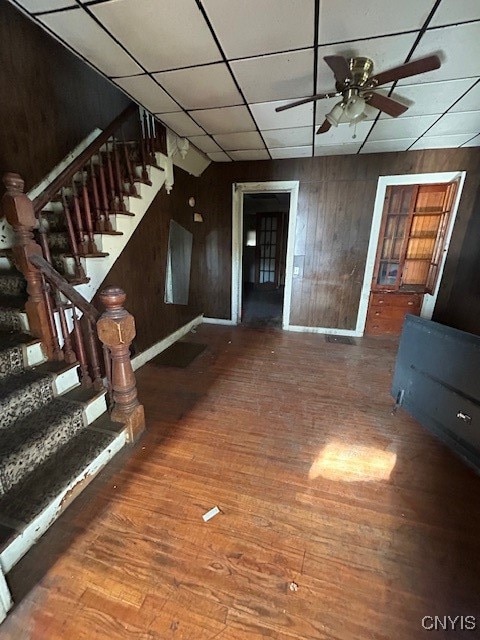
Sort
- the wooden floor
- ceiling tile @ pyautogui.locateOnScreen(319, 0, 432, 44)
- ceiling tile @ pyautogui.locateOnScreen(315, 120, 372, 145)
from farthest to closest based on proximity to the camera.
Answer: ceiling tile @ pyautogui.locateOnScreen(315, 120, 372, 145) < ceiling tile @ pyautogui.locateOnScreen(319, 0, 432, 44) < the wooden floor

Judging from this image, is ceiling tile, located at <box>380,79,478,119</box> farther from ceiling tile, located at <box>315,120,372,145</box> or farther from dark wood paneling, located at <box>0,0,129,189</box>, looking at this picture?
dark wood paneling, located at <box>0,0,129,189</box>

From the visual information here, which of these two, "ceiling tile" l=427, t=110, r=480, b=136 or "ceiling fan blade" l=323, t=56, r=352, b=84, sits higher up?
"ceiling tile" l=427, t=110, r=480, b=136

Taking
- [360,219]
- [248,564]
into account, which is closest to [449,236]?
[360,219]

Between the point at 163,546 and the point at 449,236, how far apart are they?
446 cm

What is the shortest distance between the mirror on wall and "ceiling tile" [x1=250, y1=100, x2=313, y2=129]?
5.30 feet

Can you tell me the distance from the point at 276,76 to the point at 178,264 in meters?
2.47

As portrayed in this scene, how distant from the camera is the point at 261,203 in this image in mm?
7430

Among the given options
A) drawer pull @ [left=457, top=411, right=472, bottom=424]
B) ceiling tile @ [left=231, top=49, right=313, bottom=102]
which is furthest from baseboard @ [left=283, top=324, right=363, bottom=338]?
ceiling tile @ [left=231, top=49, right=313, bottom=102]

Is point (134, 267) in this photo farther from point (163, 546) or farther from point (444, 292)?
point (444, 292)

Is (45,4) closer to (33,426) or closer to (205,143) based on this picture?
(205,143)

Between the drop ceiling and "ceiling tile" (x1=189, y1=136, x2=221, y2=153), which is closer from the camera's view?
the drop ceiling

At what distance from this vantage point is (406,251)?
13.0ft

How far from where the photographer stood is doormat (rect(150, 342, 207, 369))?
10.4 ft

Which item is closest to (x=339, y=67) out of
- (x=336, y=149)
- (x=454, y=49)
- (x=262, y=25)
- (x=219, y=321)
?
(x=262, y=25)
